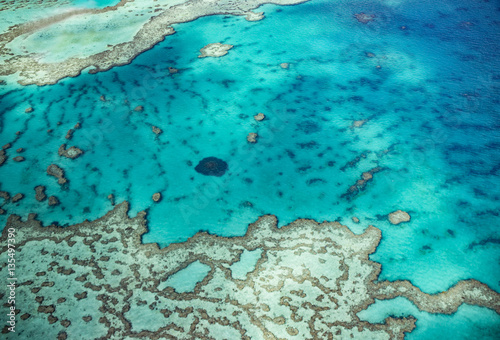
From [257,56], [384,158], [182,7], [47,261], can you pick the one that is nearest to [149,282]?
[47,261]

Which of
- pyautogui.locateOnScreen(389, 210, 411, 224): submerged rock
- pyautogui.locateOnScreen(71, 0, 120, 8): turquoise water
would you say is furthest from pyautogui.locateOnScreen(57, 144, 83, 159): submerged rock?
pyautogui.locateOnScreen(71, 0, 120, 8): turquoise water

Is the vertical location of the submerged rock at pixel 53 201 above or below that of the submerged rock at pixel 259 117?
below

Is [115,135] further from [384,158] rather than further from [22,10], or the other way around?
[22,10]

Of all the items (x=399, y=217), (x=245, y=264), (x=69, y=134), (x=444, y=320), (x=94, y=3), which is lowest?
(x=444, y=320)

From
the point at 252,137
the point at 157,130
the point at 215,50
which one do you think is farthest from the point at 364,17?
the point at 157,130

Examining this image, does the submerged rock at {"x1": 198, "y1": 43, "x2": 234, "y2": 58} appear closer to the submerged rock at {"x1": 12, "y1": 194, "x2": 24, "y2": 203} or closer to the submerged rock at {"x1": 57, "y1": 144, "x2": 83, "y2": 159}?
the submerged rock at {"x1": 57, "y1": 144, "x2": 83, "y2": 159}

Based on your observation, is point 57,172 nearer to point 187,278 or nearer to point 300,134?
point 187,278

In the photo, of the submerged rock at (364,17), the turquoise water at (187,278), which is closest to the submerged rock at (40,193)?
the turquoise water at (187,278)

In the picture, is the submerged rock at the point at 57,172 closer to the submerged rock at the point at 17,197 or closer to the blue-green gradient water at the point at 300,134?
the blue-green gradient water at the point at 300,134
